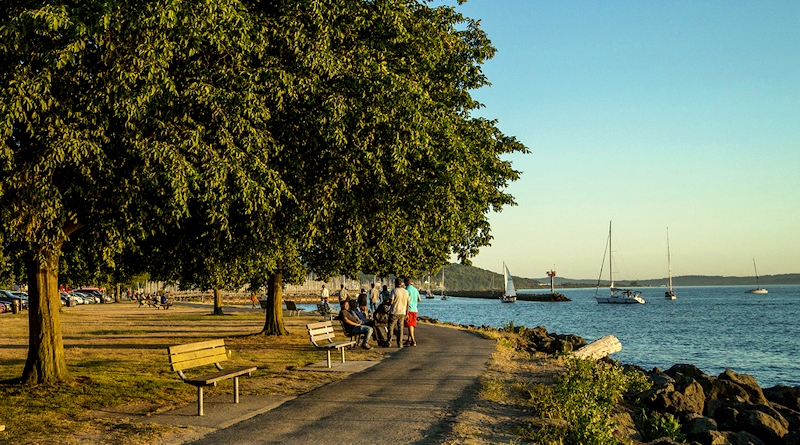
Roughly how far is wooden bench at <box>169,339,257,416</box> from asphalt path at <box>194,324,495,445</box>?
88 cm

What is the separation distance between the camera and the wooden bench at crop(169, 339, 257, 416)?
937 centimetres

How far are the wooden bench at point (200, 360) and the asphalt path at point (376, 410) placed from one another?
88 centimetres

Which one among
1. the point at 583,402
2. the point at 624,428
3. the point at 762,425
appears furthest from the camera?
the point at 762,425

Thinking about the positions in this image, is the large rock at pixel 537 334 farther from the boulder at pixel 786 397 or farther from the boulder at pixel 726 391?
the boulder at pixel 726 391

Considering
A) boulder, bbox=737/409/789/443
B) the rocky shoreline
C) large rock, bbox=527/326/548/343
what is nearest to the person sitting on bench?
the rocky shoreline

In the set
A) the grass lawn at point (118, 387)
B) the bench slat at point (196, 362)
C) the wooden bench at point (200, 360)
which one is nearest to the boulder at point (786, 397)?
the grass lawn at point (118, 387)

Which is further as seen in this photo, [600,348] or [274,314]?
[274,314]

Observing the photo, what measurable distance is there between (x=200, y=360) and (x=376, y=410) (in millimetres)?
2925

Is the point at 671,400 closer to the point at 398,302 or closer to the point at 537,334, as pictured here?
the point at 398,302

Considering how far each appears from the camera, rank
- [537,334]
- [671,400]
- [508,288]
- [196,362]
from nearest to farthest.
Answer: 1. [196,362]
2. [671,400]
3. [537,334]
4. [508,288]

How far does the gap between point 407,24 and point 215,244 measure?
6325mm

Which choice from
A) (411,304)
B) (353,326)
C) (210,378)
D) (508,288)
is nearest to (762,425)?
(411,304)

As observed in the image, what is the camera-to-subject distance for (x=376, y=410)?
964 centimetres

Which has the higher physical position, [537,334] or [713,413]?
[537,334]
